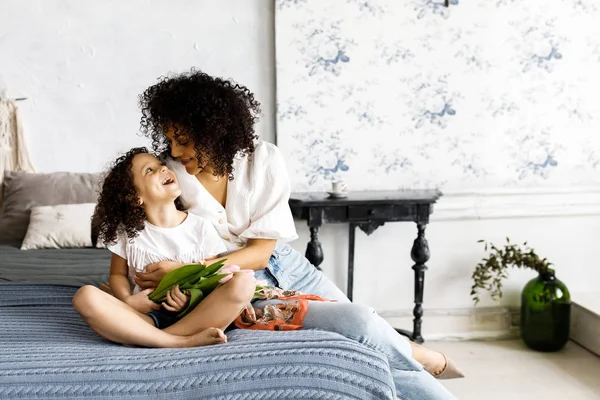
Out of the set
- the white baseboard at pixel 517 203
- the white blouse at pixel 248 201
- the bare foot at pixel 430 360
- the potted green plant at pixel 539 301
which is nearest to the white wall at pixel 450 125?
the white baseboard at pixel 517 203

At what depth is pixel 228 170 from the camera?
2008mm

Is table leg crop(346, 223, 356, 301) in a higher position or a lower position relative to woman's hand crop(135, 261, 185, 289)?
lower

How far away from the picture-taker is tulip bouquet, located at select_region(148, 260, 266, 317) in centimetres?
169

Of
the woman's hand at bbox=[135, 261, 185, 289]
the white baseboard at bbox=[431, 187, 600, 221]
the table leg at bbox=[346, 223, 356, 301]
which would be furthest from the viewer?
the white baseboard at bbox=[431, 187, 600, 221]

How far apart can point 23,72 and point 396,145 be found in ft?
6.13

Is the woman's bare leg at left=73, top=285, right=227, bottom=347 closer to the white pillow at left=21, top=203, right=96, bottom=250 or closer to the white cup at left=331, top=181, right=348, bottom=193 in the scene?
the white pillow at left=21, top=203, right=96, bottom=250

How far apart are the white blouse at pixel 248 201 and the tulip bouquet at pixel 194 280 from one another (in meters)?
0.33

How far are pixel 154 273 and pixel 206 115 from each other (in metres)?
0.45

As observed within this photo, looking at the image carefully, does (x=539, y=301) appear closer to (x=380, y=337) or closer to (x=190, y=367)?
(x=380, y=337)

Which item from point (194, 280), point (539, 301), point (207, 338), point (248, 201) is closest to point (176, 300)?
point (194, 280)

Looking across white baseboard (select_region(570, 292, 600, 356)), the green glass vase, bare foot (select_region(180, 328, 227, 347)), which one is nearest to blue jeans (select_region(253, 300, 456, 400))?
bare foot (select_region(180, 328, 227, 347))

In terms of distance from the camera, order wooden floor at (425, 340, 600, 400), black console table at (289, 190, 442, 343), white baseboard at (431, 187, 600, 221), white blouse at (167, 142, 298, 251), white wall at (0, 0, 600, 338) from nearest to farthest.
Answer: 1. white blouse at (167, 142, 298, 251)
2. wooden floor at (425, 340, 600, 400)
3. black console table at (289, 190, 442, 343)
4. white wall at (0, 0, 600, 338)
5. white baseboard at (431, 187, 600, 221)

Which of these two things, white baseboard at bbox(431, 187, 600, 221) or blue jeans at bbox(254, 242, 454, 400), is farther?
white baseboard at bbox(431, 187, 600, 221)

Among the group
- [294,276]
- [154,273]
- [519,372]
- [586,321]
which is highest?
[154,273]
